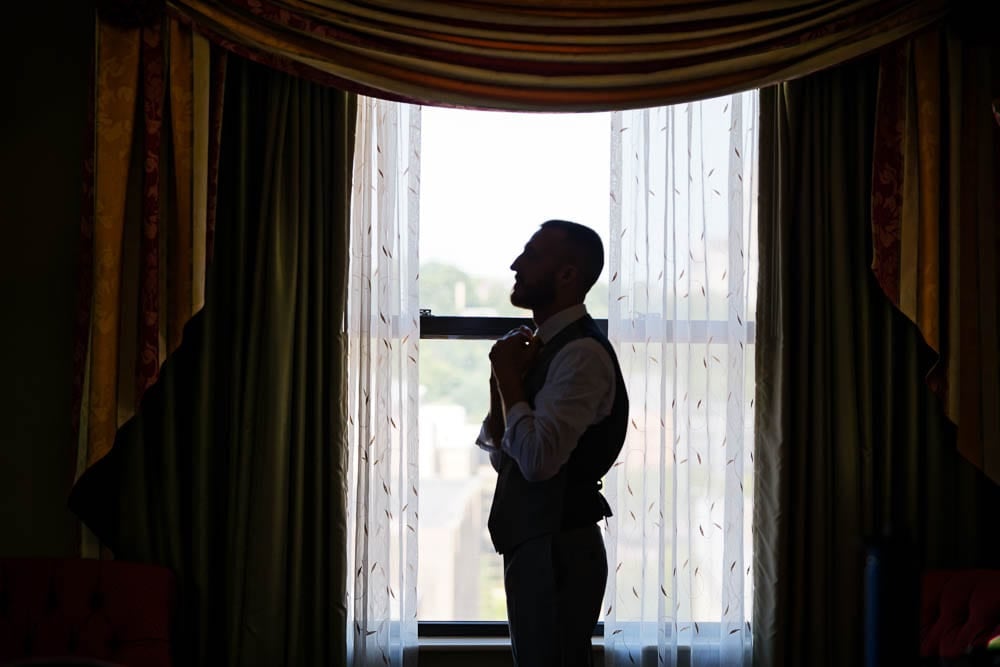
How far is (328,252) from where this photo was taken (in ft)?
9.60

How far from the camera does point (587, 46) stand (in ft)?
9.64

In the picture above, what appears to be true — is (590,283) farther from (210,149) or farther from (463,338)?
(210,149)

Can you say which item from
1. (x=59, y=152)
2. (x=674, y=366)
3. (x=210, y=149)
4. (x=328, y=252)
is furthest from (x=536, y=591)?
(x=59, y=152)

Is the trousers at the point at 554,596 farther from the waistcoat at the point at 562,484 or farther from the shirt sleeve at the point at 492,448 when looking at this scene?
the shirt sleeve at the point at 492,448

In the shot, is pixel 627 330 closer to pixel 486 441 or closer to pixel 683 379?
pixel 683 379

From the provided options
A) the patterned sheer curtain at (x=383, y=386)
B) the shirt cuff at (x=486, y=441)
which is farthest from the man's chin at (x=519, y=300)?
the patterned sheer curtain at (x=383, y=386)

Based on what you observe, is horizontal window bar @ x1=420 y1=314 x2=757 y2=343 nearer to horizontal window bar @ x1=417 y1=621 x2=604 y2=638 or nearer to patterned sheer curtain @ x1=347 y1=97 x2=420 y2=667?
patterned sheer curtain @ x1=347 y1=97 x2=420 y2=667

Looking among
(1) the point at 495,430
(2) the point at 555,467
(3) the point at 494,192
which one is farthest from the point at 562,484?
(3) the point at 494,192

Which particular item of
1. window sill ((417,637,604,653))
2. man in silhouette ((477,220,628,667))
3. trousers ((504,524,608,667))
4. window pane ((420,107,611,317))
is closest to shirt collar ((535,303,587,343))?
man in silhouette ((477,220,628,667))

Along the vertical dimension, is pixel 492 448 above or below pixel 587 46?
below

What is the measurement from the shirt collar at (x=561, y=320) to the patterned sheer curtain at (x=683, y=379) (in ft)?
2.09

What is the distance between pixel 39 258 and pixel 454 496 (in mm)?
1503

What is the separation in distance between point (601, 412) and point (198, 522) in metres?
1.30

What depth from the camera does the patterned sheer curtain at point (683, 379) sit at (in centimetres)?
297
